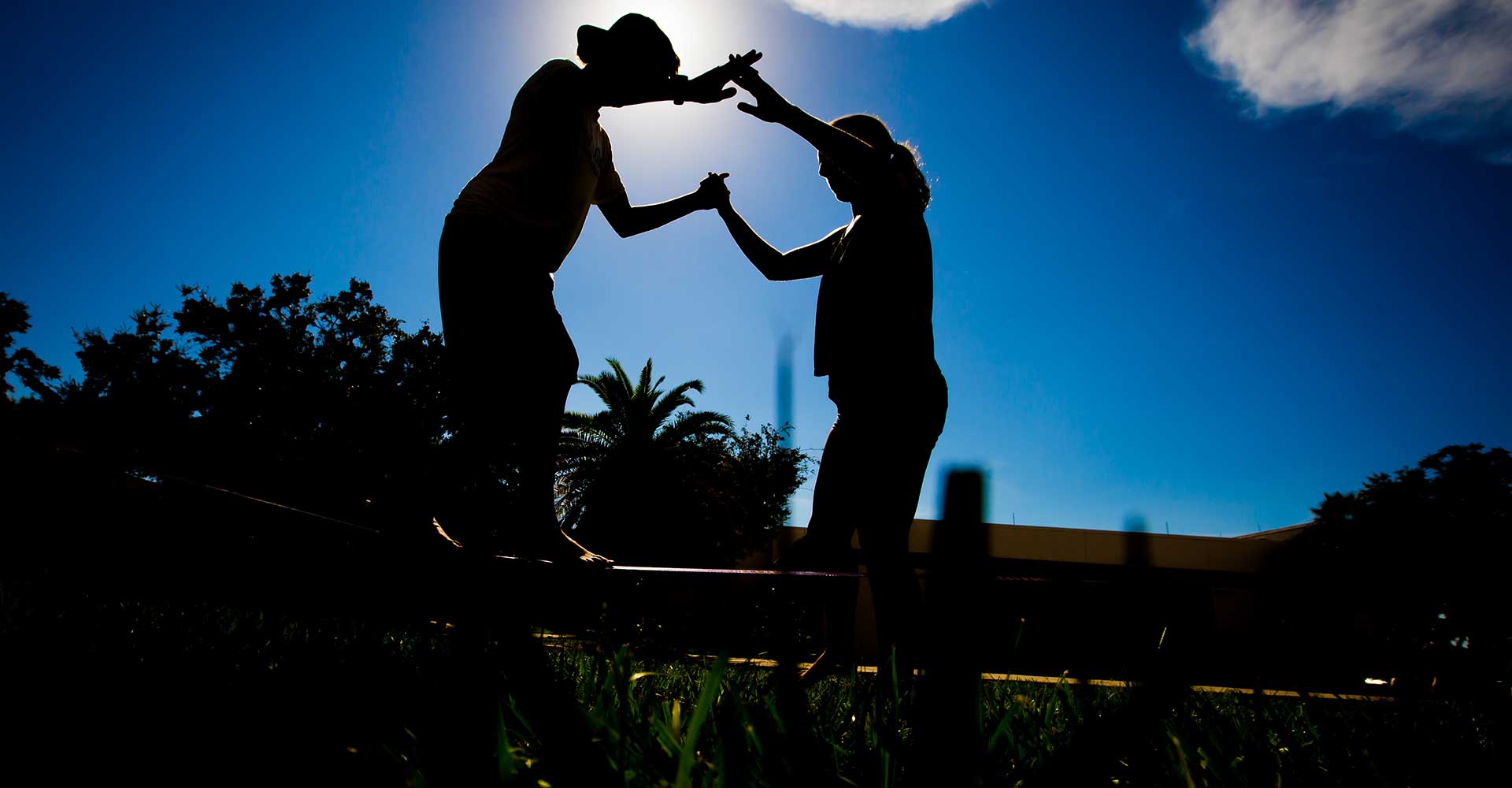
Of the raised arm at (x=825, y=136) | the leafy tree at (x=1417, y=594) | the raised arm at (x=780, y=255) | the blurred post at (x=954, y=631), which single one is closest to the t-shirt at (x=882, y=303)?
the raised arm at (x=825, y=136)

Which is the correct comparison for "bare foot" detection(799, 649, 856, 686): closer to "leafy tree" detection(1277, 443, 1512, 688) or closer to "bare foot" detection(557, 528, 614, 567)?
"bare foot" detection(557, 528, 614, 567)

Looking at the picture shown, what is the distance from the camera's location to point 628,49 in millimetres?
2756

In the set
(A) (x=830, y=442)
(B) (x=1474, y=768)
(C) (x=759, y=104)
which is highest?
(C) (x=759, y=104)

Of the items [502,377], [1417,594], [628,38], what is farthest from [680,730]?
[628,38]

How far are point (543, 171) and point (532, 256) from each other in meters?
0.39

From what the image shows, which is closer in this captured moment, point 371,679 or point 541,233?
point 371,679

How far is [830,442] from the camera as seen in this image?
2846 mm

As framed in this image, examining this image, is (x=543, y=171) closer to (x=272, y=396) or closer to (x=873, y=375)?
(x=873, y=375)

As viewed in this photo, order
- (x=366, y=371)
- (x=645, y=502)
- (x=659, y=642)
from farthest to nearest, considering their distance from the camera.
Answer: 1. (x=366, y=371)
2. (x=645, y=502)
3. (x=659, y=642)

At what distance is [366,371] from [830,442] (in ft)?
90.0

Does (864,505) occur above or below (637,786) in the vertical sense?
above

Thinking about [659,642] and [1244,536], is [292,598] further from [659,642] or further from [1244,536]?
[1244,536]

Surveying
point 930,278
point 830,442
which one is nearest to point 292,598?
point 830,442

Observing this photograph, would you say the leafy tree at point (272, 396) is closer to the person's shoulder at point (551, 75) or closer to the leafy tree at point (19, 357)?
the leafy tree at point (19, 357)
